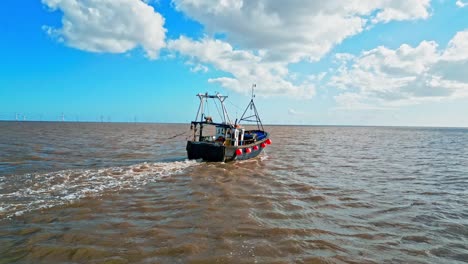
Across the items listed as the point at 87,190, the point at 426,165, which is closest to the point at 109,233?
the point at 87,190

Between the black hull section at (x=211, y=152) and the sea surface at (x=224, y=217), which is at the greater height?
the black hull section at (x=211, y=152)

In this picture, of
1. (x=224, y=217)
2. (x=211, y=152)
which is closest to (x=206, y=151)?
(x=211, y=152)

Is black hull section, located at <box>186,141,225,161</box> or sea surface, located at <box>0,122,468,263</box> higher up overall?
black hull section, located at <box>186,141,225,161</box>

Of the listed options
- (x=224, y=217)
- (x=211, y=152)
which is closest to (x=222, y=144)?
(x=211, y=152)

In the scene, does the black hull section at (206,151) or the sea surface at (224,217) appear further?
the black hull section at (206,151)

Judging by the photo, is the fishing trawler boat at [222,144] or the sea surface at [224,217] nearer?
the sea surface at [224,217]

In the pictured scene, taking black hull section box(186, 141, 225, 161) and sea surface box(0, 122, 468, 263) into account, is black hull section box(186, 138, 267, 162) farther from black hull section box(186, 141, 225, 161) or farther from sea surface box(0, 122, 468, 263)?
sea surface box(0, 122, 468, 263)

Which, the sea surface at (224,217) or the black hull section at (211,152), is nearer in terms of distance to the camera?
the sea surface at (224,217)

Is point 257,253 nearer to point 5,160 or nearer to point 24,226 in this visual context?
point 24,226

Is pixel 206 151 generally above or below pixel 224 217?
above

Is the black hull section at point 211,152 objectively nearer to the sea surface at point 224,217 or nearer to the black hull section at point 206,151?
the black hull section at point 206,151

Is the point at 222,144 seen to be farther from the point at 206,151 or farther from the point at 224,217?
the point at 224,217

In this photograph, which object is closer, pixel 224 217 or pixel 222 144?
pixel 224 217

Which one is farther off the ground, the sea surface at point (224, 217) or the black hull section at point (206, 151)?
the black hull section at point (206, 151)
